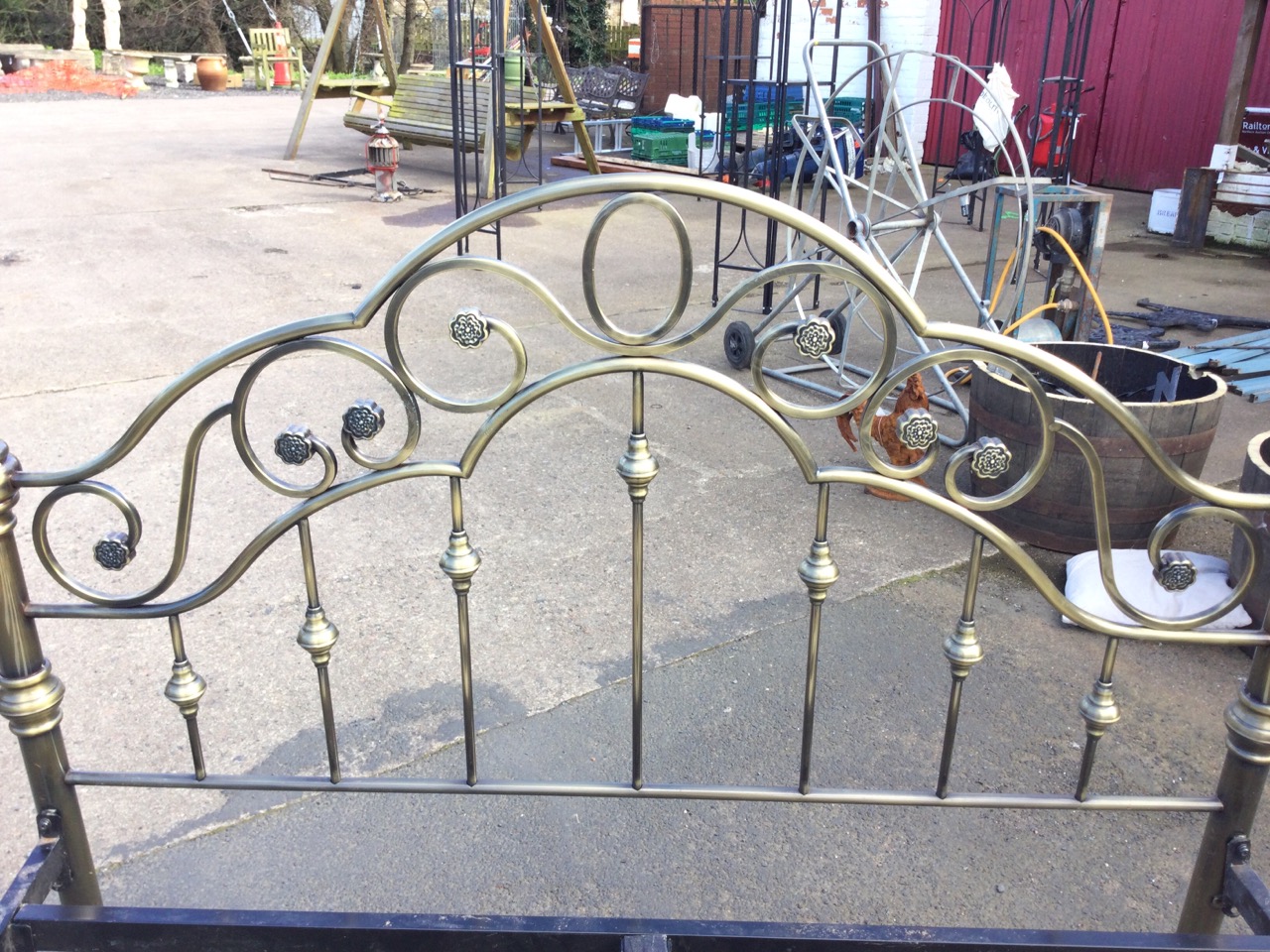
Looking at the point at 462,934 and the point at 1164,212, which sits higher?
the point at 1164,212

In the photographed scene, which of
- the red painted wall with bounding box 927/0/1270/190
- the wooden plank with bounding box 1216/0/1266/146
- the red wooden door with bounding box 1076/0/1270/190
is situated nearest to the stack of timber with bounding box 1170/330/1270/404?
the wooden plank with bounding box 1216/0/1266/146

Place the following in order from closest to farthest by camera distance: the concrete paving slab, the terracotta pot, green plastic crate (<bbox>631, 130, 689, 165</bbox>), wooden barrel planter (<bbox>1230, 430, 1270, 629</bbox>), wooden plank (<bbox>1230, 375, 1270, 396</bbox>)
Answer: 1. the concrete paving slab
2. wooden barrel planter (<bbox>1230, 430, 1270, 629</bbox>)
3. wooden plank (<bbox>1230, 375, 1270, 396</bbox>)
4. green plastic crate (<bbox>631, 130, 689, 165</bbox>)
5. the terracotta pot

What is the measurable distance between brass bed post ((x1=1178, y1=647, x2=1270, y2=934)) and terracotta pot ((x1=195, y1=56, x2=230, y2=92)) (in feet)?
86.4

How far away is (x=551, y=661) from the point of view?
289 cm

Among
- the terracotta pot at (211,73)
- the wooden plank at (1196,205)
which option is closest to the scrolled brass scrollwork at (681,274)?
the wooden plank at (1196,205)

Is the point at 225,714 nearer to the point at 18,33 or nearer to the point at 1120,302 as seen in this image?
the point at 1120,302

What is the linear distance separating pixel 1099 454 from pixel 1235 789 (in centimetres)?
181

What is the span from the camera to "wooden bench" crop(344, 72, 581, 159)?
30.6 ft

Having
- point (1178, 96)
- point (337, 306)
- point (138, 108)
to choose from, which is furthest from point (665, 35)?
point (337, 306)

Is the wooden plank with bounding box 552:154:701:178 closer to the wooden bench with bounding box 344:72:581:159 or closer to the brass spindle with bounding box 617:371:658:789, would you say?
the wooden bench with bounding box 344:72:581:159

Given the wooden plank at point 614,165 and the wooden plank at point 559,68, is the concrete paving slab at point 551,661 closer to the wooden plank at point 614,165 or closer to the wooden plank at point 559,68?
the wooden plank at point 559,68

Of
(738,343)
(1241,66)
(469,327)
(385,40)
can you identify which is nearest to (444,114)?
(385,40)

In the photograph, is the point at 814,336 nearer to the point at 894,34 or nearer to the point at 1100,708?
the point at 1100,708

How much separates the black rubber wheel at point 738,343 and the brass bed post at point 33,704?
12.9ft
